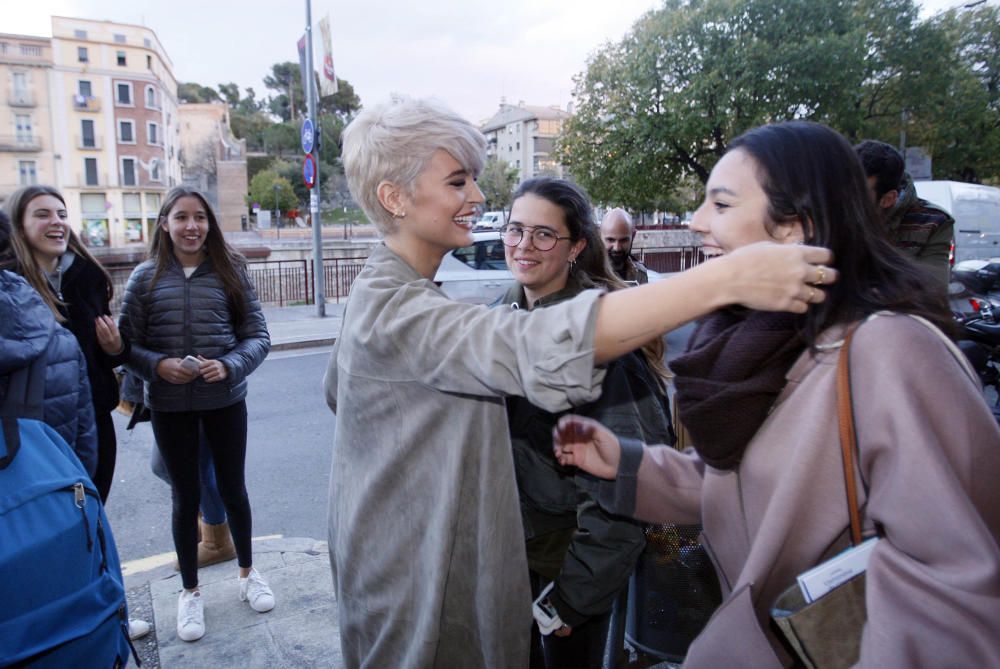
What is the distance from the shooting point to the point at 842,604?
1032 millimetres

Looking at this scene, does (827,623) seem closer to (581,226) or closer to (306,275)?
(581,226)

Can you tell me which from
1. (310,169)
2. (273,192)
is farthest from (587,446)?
(273,192)

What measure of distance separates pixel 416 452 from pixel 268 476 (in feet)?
14.3

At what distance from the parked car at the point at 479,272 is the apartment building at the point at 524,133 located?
64951 mm

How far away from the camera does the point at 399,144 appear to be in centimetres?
134

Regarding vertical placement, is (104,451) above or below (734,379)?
below

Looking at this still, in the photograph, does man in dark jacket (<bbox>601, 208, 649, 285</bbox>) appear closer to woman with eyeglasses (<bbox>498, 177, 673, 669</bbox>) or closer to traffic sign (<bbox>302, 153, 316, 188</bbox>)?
woman with eyeglasses (<bbox>498, 177, 673, 669</bbox>)

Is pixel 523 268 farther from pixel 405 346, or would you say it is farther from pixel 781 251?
pixel 781 251

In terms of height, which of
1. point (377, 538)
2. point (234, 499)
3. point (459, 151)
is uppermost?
point (459, 151)

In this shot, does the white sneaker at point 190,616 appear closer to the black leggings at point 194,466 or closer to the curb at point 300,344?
the black leggings at point 194,466

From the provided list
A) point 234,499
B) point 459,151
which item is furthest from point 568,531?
point 234,499

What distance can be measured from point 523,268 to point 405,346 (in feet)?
4.36

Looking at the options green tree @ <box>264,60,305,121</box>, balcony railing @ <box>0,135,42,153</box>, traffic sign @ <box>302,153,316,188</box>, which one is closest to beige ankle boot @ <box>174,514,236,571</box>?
traffic sign @ <box>302,153,316,188</box>

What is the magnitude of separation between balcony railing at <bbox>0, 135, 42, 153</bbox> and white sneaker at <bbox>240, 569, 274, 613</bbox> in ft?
197
